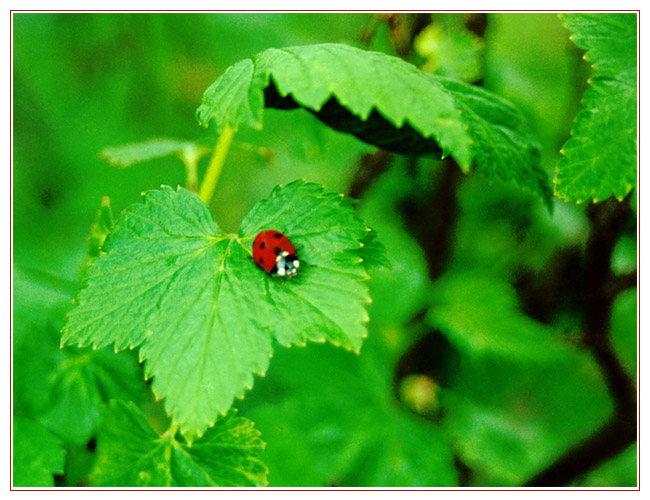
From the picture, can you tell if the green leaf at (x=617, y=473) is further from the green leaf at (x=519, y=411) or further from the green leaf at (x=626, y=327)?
the green leaf at (x=626, y=327)

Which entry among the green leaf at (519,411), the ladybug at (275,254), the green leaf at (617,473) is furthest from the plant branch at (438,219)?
the ladybug at (275,254)

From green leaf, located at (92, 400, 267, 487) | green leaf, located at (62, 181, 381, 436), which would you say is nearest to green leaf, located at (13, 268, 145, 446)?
green leaf, located at (92, 400, 267, 487)

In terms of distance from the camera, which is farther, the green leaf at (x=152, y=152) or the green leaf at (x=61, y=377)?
the green leaf at (x=152, y=152)

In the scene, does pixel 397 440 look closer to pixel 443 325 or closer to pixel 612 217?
pixel 443 325

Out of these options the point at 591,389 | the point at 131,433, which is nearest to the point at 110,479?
the point at 131,433

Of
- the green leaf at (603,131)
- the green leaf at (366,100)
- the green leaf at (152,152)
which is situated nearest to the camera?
the green leaf at (366,100)

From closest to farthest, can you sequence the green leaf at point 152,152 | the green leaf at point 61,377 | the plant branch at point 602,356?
the green leaf at point 61,377 < the green leaf at point 152,152 < the plant branch at point 602,356

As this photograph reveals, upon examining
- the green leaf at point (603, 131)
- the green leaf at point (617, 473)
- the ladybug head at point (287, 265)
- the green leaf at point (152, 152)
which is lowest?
the green leaf at point (617, 473)
